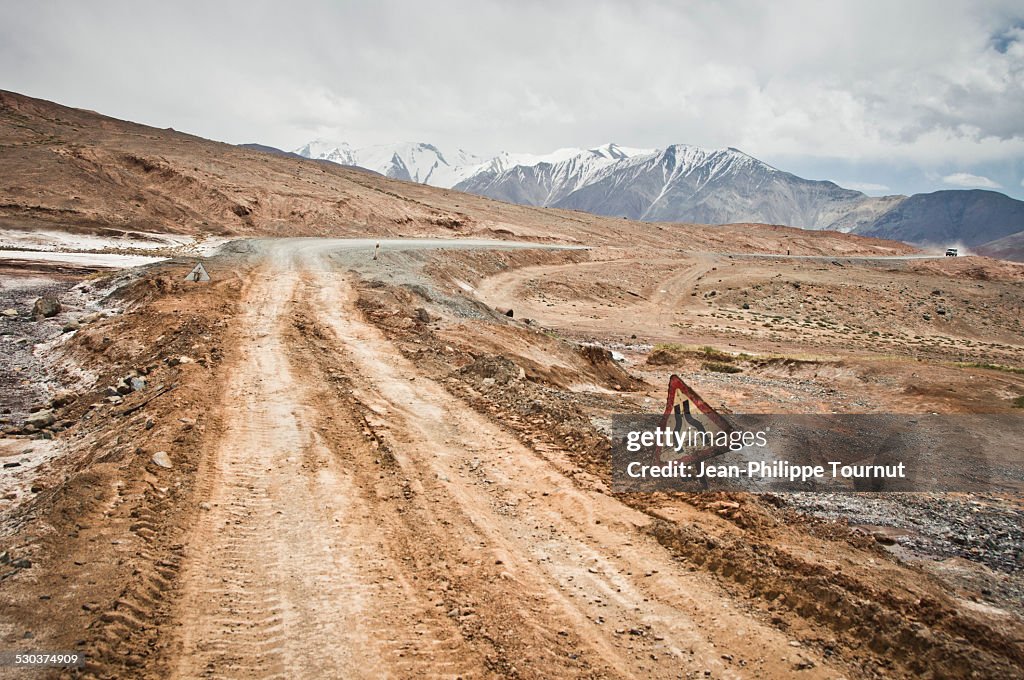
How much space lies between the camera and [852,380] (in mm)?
18312

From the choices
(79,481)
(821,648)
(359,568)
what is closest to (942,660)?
(821,648)

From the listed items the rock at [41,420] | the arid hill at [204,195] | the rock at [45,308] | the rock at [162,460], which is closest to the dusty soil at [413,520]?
the rock at [162,460]

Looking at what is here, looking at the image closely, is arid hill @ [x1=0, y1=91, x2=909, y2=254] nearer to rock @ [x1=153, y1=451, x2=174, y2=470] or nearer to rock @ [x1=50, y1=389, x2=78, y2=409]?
rock @ [x1=50, y1=389, x2=78, y2=409]

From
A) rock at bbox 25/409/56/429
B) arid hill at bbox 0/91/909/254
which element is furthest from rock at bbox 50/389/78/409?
arid hill at bbox 0/91/909/254

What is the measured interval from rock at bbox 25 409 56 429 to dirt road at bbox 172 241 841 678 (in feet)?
9.28

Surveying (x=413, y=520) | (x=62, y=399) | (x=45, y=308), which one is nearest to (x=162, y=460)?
(x=413, y=520)

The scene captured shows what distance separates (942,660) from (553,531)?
3.45m

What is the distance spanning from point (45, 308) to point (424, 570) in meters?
15.8

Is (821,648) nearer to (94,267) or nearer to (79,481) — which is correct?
(79,481)

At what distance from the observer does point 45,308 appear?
15266mm

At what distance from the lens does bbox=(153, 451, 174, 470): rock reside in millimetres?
6695

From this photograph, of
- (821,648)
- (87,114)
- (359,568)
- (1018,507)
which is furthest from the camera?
(87,114)

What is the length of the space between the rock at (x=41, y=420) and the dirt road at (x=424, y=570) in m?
2.83

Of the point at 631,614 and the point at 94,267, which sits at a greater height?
the point at 94,267
